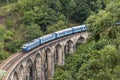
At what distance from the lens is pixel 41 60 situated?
63.1 meters

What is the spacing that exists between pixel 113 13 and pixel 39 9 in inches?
1498

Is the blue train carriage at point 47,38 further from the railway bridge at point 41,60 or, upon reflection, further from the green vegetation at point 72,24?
the green vegetation at point 72,24

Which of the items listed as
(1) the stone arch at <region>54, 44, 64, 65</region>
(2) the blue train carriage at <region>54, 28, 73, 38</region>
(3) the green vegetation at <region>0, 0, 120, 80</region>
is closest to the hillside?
(3) the green vegetation at <region>0, 0, 120, 80</region>

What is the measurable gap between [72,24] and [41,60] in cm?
2695

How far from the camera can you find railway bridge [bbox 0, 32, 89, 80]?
2095 inches

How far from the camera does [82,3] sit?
8706cm

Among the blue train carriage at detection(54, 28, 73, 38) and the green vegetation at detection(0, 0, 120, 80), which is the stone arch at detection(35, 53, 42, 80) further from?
the blue train carriage at detection(54, 28, 73, 38)

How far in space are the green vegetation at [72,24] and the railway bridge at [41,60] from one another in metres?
2.84

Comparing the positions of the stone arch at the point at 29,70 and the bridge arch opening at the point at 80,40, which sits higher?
the bridge arch opening at the point at 80,40

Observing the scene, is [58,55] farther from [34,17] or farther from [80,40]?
[34,17]

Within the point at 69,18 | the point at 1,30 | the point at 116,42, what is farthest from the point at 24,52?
the point at 69,18

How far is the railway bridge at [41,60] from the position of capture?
53219 mm

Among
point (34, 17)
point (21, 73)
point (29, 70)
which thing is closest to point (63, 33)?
point (34, 17)

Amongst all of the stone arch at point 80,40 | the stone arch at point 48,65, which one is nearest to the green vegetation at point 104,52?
the stone arch at point 48,65
